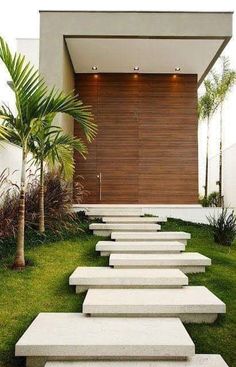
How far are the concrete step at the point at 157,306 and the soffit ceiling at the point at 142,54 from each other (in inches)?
221

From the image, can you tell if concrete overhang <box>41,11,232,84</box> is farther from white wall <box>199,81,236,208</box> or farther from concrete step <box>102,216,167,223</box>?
white wall <box>199,81,236,208</box>

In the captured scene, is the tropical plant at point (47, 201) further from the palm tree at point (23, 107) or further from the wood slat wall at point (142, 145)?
the wood slat wall at point (142, 145)

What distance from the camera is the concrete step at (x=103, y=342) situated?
2.30m

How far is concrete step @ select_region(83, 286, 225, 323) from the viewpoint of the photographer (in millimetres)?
2875

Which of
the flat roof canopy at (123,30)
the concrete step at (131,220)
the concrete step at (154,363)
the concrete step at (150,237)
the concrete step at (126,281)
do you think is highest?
the flat roof canopy at (123,30)

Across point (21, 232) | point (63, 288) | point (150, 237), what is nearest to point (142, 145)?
point (150, 237)

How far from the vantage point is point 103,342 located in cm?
235

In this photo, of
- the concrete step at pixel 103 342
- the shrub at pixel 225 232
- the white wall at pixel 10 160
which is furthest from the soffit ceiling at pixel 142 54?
the concrete step at pixel 103 342

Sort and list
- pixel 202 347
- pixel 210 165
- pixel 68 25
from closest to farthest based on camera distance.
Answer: pixel 202 347
pixel 68 25
pixel 210 165

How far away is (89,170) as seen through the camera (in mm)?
8953

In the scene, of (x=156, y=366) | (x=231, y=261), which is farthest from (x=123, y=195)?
(x=156, y=366)

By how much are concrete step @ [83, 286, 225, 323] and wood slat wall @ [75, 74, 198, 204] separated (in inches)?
230
